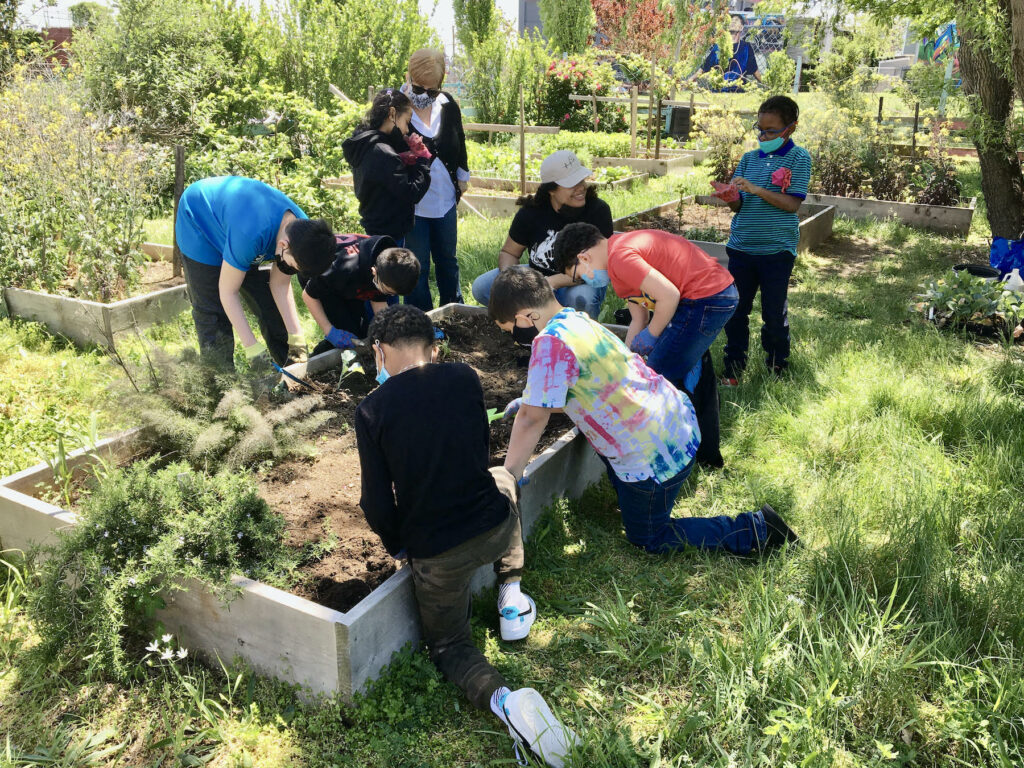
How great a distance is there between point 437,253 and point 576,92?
14.3m

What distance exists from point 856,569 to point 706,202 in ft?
24.9

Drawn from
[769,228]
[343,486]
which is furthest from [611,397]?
[769,228]

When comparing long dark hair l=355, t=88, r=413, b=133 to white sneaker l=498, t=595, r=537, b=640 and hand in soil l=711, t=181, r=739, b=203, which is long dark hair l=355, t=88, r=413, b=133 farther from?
white sneaker l=498, t=595, r=537, b=640

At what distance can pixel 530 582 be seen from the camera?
2859mm

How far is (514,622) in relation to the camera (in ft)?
8.36

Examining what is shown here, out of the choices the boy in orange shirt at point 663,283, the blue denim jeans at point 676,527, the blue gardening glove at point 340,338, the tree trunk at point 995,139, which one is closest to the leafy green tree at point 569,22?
the tree trunk at point 995,139

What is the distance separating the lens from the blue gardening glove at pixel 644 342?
11.4ft

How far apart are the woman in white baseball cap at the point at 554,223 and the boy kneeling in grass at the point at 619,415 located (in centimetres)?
178

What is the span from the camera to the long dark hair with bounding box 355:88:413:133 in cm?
434

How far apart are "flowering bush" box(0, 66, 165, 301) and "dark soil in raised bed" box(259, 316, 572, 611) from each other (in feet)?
7.74

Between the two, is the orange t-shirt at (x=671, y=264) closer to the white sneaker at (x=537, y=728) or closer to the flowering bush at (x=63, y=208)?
the white sneaker at (x=537, y=728)

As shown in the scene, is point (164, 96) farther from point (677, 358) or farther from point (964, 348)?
point (964, 348)

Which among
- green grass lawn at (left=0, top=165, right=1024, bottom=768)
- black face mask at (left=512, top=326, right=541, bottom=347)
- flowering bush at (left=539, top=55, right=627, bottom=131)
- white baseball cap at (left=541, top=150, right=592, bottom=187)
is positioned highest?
flowering bush at (left=539, top=55, right=627, bottom=131)

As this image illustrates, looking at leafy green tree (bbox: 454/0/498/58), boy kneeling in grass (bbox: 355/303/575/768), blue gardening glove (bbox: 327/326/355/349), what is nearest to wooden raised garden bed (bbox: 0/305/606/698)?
boy kneeling in grass (bbox: 355/303/575/768)
